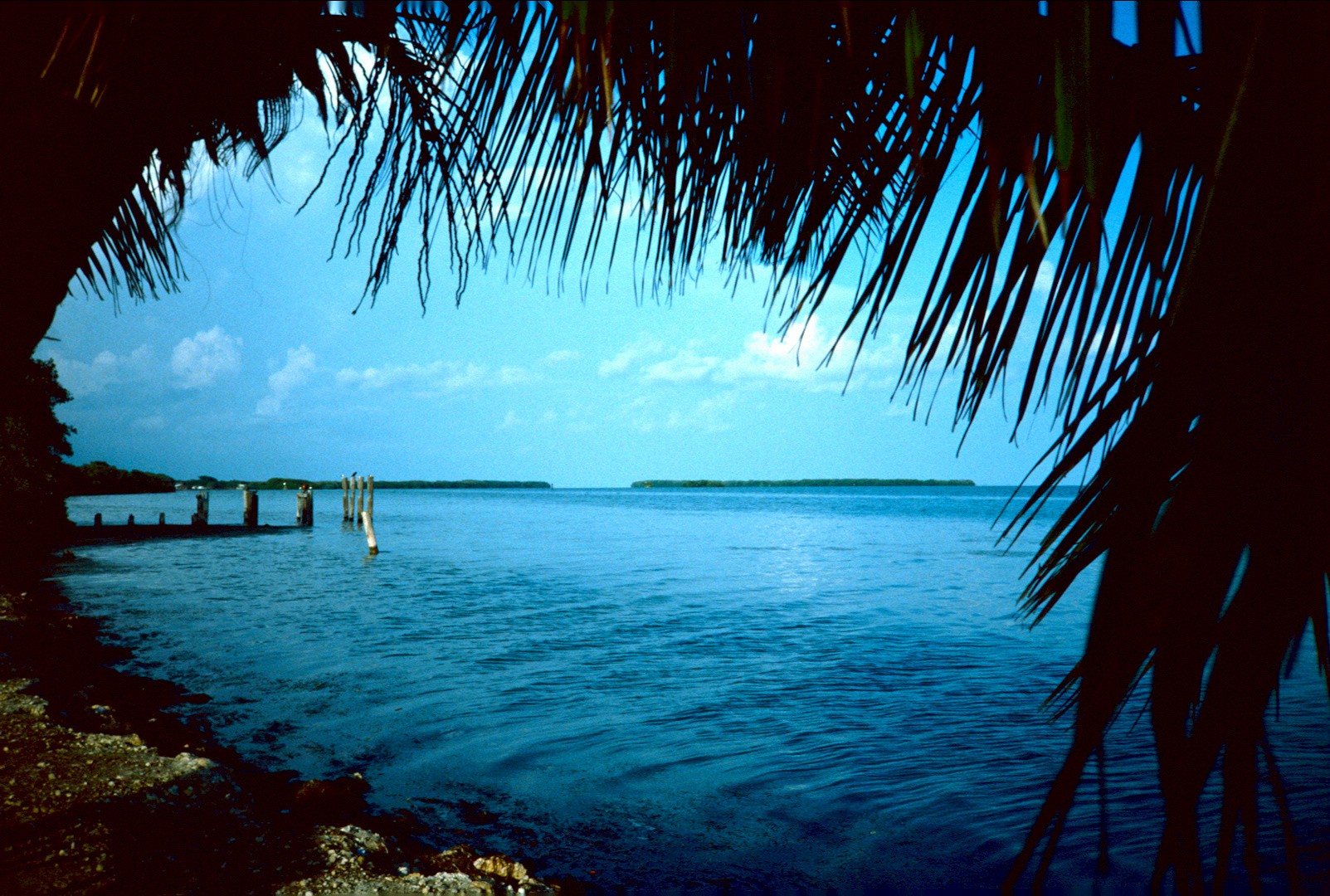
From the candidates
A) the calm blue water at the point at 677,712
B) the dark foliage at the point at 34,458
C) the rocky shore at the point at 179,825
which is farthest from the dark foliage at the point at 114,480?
the rocky shore at the point at 179,825

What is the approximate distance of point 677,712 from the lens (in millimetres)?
7781

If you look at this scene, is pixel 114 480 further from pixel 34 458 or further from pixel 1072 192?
pixel 1072 192

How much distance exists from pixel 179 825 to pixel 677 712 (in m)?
4.73

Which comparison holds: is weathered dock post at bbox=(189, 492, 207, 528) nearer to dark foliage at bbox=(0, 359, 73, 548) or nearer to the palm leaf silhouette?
dark foliage at bbox=(0, 359, 73, 548)

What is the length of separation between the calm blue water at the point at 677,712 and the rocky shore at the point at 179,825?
0.55 metres

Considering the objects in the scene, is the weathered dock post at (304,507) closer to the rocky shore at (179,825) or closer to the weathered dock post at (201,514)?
the weathered dock post at (201,514)

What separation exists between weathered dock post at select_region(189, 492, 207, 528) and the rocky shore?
2723cm

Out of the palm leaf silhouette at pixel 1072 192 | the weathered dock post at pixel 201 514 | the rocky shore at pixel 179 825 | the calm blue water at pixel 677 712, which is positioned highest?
the palm leaf silhouette at pixel 1072 192

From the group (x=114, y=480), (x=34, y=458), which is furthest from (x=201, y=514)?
(x=114, y=480)

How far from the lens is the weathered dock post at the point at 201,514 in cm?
2995

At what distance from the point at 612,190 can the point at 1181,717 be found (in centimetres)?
139

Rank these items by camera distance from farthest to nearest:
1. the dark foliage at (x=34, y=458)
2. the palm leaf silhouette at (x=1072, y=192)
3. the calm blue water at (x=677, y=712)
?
the dark foliage at (x=34, y=458) → the calm blue water at (x=677, y=712) → the palm leaf silhouette at (x=1072, y=192)

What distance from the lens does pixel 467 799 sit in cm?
549

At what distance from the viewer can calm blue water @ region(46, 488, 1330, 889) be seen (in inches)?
196
